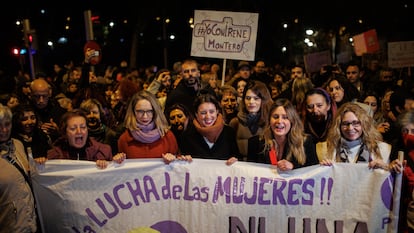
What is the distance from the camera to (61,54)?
3534 cm

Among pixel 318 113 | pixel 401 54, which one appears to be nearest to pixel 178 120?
pixel 318 113

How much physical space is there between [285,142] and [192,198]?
896 mm

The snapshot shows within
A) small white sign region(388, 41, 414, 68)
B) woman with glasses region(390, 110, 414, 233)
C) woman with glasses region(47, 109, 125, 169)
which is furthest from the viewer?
small white sign region(388, 41, 414, 68)

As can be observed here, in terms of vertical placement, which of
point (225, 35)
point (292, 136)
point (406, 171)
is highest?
point (225, 35)

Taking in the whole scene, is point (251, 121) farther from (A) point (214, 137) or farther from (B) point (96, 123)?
(B) point (96, 123)

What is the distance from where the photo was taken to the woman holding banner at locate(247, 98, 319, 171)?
13.9 ft

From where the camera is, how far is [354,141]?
4.18 metres

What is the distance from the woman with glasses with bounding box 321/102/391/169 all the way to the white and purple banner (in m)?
0.21

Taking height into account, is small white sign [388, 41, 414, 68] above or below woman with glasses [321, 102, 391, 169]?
above

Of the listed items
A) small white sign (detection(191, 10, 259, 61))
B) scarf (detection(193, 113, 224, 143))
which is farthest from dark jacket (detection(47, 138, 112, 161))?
small white sign (detection(191, 10, 259, 61))

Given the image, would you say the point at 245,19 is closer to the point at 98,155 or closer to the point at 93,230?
the point at 98,155

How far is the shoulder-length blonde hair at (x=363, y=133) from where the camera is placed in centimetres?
412

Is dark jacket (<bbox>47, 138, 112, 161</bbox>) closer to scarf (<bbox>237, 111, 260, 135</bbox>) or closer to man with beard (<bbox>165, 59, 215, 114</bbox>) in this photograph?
scarf (<bbox>237, 111, 260, 135</bbox>)

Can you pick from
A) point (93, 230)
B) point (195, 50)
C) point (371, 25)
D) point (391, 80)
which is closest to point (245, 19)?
point (195, 50)
